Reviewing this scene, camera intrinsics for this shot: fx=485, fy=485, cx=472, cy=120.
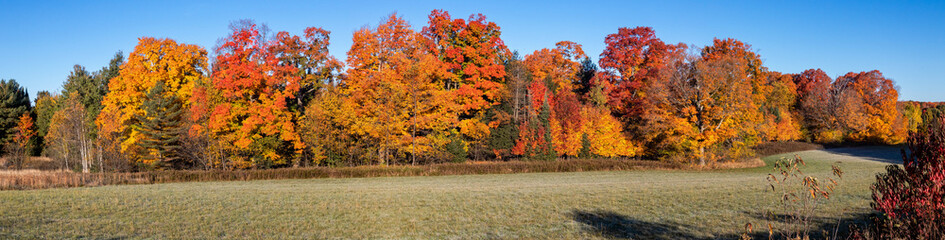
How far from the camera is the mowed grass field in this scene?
10750 mm

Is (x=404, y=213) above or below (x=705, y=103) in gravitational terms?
below

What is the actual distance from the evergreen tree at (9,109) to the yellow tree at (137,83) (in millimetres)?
23046

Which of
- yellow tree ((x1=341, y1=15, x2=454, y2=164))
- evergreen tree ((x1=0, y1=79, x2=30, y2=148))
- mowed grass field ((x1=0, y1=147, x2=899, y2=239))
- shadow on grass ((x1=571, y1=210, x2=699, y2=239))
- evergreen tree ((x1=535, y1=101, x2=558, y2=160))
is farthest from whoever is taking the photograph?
evergreen tree ((x1=0, y1=79, x2=30, y2=148))

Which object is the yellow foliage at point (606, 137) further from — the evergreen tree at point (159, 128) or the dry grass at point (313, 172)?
the evergreen tree at point (159, 128)

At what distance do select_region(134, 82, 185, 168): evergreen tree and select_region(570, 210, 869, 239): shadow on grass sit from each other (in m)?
32.1

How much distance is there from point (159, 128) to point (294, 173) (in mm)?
12617

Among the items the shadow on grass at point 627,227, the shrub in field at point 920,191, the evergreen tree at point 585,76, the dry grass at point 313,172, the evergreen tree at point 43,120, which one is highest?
the evergreen tree at point 585,76

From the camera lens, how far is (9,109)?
48.9 meters

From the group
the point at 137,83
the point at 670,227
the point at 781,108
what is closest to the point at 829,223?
the point at 670,227

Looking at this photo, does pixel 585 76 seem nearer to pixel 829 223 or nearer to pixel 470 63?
pixel 470 63

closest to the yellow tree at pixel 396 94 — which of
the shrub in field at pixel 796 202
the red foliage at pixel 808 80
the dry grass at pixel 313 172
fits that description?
the dry grass at pixel 313 172

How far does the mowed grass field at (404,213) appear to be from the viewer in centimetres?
1075

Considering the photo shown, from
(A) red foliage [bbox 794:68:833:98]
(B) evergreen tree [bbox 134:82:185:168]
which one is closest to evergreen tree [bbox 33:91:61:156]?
(B) evergreen tree [bbox 134:82:185:168]

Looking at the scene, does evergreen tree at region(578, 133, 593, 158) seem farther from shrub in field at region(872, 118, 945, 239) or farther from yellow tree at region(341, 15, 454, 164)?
shrub in field at region(872, 118, 945, 239)
